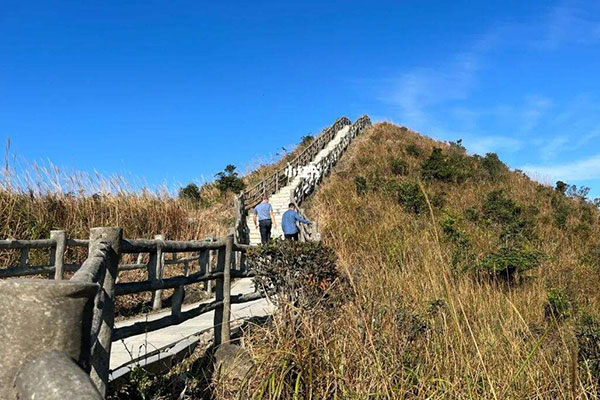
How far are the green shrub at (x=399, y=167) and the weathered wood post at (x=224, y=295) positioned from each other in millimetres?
19623

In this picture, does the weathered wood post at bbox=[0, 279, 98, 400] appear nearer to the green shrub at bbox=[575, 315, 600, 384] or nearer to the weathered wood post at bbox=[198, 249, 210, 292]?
the weathered wood post at bbox=[198, 249, 210, 292]

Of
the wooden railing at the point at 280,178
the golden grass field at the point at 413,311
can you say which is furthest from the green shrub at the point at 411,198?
the wooden railing at the point at 280,178

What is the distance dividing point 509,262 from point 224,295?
4.76 meters

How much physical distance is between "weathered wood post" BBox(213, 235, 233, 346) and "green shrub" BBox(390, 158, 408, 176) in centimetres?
1962

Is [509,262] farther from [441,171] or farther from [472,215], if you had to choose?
[441,171]

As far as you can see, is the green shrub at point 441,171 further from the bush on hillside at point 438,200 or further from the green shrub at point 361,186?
the green shrub at point 361,186

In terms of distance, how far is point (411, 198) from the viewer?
55.6 ft

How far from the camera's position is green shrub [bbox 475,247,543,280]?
7589mm

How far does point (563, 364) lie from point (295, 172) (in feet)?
63.8

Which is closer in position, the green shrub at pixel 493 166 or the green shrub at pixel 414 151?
the green shrub at pixel 493 166

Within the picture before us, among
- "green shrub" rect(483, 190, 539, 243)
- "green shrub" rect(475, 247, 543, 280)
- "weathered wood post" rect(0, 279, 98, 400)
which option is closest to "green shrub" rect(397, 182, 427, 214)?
"green shrub" rect(483, 190, 539, 243)

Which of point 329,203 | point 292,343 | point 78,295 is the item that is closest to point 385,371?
point 292,343

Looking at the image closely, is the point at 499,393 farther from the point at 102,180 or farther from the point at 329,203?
the point at 329,203

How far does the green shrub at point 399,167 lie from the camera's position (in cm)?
2392
